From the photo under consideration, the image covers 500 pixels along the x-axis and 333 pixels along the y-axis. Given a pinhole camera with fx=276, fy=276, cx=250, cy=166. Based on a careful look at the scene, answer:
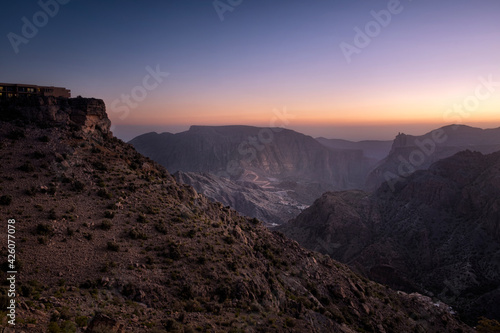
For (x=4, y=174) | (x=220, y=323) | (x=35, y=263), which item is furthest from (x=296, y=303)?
(x=4, y=174)

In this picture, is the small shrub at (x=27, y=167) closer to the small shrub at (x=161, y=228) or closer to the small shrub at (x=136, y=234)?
the small shrub at (x=136, y=234)

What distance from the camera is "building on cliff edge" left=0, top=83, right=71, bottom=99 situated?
1415 inches

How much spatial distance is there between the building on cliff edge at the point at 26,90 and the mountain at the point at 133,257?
4023mm

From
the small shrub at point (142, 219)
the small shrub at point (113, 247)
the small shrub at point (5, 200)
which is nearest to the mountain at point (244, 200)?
the small shrub at point (142, 219)

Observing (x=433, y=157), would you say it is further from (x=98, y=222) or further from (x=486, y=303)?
(x=98, y=222)

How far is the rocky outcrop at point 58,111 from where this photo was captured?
32125mm

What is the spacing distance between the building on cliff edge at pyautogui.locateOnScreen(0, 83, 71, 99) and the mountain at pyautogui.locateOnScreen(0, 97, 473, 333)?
13.2ft

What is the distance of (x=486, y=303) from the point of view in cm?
5453

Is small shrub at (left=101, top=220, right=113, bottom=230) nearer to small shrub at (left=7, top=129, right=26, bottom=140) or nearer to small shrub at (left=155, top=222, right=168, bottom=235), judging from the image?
small shrub at (left=155, top=222, right=168, bottom=235)

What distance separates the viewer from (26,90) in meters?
38.9

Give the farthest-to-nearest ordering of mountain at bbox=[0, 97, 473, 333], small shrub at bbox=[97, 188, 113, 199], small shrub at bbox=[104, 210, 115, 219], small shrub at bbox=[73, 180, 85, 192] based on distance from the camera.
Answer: small shrub at bbox=[97, 188, 113, 199] < small shrub at bbox=[73, 180, 85, 192] < small shrub at bbox=[104, 210, 115, 219] < mountain at bbox=[0, 97, 473, 333]

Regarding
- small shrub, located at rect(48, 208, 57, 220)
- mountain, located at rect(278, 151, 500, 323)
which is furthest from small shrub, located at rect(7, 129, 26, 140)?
mountain, located at rect(278, 151, 500, 323)

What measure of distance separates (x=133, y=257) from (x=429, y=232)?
8865 cm

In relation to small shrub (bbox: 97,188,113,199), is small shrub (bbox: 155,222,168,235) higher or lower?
lower
